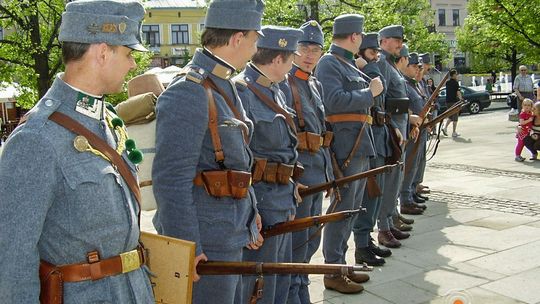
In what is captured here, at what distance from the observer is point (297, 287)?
183 inches

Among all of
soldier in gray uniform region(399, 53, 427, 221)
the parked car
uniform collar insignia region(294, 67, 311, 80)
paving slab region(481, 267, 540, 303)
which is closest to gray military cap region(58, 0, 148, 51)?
uniform collar insignia region(294, 67, 311, 80)

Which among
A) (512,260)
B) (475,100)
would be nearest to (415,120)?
(512,260)

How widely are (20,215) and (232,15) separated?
1665 mm

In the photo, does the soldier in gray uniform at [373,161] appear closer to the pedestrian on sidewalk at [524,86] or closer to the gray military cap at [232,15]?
the gray military cap at [232,15]

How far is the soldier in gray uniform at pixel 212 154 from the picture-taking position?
2.96 metres

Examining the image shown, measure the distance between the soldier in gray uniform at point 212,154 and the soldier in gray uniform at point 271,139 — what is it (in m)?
0.53

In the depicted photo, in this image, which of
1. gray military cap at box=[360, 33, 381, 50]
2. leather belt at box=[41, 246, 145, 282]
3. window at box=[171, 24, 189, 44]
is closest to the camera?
leather belt at box=[41, 246, 145, 282]

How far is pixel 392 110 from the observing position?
264 inches

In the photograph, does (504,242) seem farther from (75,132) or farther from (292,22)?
(292,22)

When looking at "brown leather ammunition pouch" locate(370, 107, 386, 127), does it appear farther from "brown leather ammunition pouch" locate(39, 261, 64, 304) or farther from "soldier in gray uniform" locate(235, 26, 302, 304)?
"brown leather ammunition pouch" locate(39, 261, 64, 304)

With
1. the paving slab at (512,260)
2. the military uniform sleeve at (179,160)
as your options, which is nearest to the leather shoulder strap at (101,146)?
the military uniform sleeve at (179,160)

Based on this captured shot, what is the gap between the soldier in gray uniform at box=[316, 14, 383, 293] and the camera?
5.32 meters

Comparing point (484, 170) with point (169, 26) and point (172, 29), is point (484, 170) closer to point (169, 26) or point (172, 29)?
point (172, 29)

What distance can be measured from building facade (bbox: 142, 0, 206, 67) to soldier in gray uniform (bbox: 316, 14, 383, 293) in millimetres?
55877
